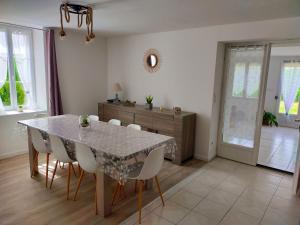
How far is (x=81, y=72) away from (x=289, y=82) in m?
6.27

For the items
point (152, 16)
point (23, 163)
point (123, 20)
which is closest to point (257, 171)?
point (152, 16)

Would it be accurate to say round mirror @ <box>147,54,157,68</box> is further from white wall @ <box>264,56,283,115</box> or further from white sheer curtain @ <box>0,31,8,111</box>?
white wall @ <box>264,56,283,115</box>

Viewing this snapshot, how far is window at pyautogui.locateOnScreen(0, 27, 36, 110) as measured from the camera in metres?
3.90

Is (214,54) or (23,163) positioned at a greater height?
(214,54)

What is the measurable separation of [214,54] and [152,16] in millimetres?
1253

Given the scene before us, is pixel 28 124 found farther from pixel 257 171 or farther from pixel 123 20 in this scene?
pixel 257 171

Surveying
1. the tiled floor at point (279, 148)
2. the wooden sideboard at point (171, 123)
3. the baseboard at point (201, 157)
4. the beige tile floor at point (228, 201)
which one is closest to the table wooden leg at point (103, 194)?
the beige tile floor at point (228, 201)

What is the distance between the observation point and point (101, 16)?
3100mm

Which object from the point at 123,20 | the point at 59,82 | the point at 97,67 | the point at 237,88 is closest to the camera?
the point at 123,20

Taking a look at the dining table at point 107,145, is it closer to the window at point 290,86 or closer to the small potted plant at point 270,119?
the small potted plant at point 270,119

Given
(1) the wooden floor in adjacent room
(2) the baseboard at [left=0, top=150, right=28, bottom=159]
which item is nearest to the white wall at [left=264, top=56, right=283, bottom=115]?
(1) the wooden floor in adjacent room

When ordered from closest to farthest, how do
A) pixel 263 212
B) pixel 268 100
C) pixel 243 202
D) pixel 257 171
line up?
pixel 263 212
pixel 243 202
pixel 257 171
pixel 268 100

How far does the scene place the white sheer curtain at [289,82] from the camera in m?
6.64

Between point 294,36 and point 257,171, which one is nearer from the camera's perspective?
point 294,36
